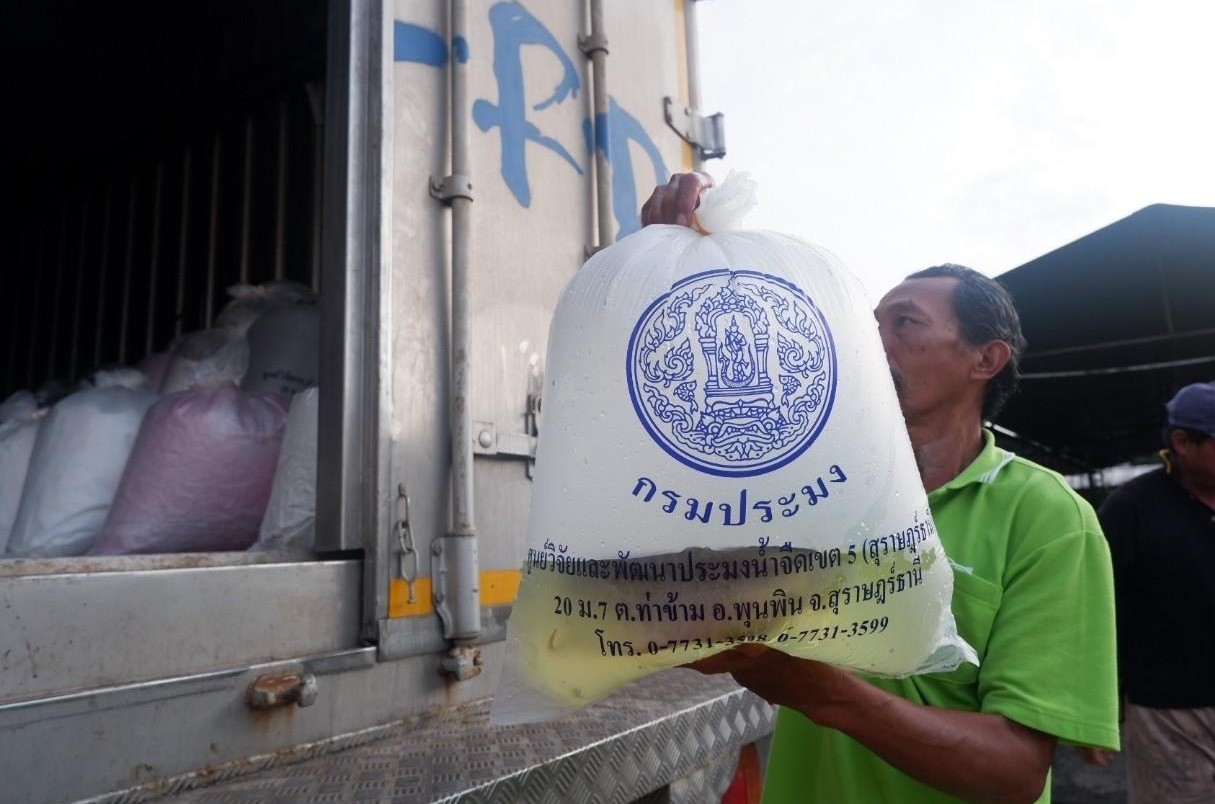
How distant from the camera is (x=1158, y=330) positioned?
6.31 meters

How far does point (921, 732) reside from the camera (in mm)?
961

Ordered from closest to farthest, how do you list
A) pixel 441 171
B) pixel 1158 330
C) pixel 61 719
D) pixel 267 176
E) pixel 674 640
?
1. pixel 674 640
2. pixel 61 719
3. pixel 441 171
4. pixel 267 176
5. pixel 1158 330

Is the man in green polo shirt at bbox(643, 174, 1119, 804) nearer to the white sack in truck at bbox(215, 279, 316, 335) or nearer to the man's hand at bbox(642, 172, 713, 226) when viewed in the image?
the man's hand at bbox(642, 172, 713, 226)

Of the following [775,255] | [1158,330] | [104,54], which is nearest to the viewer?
[775,255]

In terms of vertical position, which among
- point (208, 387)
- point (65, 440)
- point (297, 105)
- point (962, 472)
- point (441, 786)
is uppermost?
point (297, 105)

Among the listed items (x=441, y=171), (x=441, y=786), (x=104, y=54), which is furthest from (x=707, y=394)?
(x=104, y=54)

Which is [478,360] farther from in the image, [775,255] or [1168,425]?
[1168,425]

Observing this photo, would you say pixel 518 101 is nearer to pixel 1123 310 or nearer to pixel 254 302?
pixel 254 302

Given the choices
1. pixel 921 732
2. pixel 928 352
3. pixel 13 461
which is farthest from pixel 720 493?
pixel 13 461

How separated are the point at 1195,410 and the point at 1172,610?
65 cm

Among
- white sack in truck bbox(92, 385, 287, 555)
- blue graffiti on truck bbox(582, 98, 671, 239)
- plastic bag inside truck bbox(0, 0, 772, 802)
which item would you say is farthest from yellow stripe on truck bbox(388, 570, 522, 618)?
blue graffiti on truck bbox(582, 98, 671, 239)

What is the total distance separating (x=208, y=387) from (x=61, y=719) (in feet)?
3.50

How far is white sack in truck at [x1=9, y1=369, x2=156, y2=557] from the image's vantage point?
1822 millimetres

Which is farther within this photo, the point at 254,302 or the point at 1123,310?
the point at 1123,310
